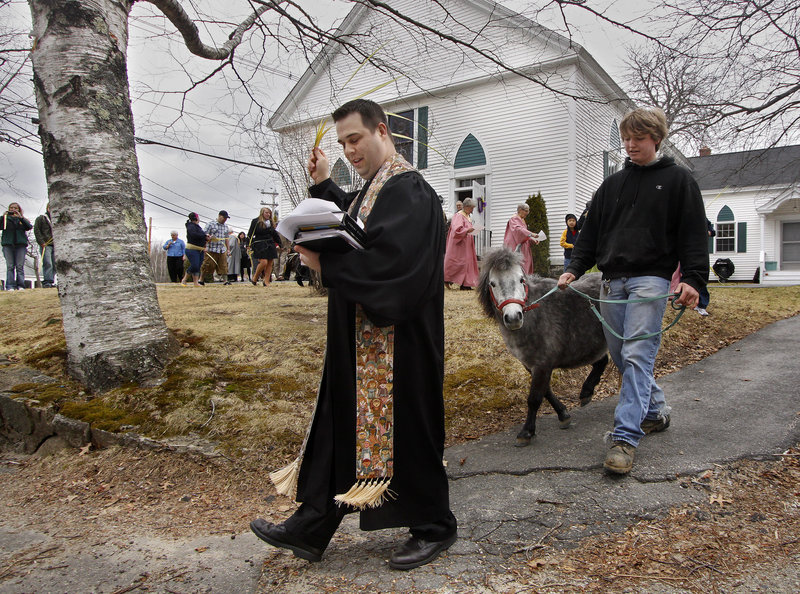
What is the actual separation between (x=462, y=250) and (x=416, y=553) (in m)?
9.48

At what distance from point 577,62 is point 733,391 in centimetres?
1291

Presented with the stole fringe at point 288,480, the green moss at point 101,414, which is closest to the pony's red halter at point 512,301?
the stole fringe at point 288,480

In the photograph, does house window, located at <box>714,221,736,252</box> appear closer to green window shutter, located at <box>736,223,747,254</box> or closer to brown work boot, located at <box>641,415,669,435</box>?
green window shutter, located at <box>736,223,747,254</box>

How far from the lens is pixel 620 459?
3.17 meters

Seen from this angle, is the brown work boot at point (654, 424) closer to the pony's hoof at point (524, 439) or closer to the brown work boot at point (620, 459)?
the brown work boot at point (620, 459)

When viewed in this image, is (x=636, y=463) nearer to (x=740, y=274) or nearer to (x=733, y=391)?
(x=733, y=391)

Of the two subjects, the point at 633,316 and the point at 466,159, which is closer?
the point at 633,316

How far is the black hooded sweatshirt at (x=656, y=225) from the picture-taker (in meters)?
3.25

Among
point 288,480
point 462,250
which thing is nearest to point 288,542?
point 288,480

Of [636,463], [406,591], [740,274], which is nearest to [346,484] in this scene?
[406,591]

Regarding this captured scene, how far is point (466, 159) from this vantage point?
17.4 meters

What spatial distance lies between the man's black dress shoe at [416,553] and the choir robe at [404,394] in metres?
0.13

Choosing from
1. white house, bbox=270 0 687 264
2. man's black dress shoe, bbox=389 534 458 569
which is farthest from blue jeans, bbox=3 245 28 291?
man's black dress shoe, bbox=389 534 458 569

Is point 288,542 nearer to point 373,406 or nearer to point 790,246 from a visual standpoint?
point 373,406
